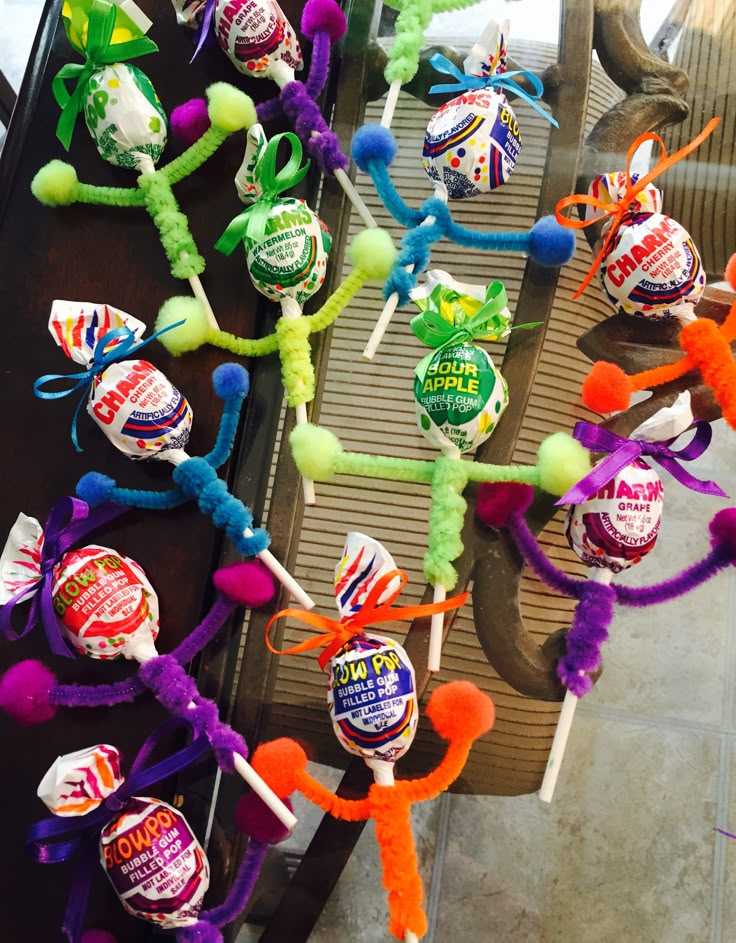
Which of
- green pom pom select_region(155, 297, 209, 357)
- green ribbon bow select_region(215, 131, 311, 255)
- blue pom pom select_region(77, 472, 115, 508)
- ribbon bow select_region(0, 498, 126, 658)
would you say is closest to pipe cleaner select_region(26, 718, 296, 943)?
ribbon bow select_region(0, 498, 126, 658)

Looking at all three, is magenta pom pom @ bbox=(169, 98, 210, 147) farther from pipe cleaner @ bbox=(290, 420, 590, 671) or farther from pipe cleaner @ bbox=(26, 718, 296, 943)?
pipe cleaner @ bbox=(26, 718, 296, 943)

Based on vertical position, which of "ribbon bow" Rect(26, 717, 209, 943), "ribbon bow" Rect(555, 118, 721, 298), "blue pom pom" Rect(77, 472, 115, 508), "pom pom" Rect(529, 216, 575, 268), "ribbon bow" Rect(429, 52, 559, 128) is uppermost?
"ribbon bow" Rect(429, 52, 559, 128)

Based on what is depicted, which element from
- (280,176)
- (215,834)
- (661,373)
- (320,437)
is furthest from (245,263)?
(215,834)

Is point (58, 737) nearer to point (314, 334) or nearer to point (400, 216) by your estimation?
point (314, 334)

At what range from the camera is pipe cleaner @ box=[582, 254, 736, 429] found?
74 centimetres

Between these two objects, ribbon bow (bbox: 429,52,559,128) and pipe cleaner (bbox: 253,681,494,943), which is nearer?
pipe cleaner (bbox: 253,681,494,943)

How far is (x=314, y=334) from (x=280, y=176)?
0.53 feet

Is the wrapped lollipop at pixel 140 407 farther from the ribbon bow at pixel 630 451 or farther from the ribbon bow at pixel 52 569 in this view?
the ribbon bow at pixel 630 451

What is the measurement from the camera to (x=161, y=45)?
2.96 feet

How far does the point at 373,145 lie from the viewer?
794mm

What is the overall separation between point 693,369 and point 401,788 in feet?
1.59

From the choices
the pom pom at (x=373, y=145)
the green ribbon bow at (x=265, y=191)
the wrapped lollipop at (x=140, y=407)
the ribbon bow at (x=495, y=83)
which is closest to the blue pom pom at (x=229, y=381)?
the wrapped lollipop at (x=140, y=407)

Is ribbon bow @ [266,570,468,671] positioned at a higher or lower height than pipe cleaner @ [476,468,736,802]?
lower

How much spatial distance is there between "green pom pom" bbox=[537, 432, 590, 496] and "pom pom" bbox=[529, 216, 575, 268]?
0.19 meters
